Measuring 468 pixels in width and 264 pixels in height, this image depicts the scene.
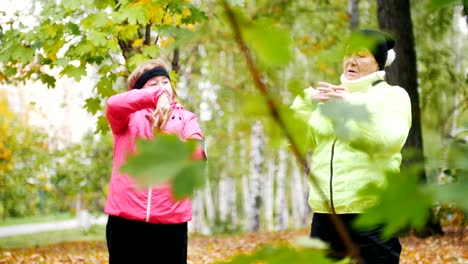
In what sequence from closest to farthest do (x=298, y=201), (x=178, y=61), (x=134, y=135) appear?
(x=134, y=135), (x=178, y=61), (x=298, y=201)

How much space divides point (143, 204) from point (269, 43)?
308 cm

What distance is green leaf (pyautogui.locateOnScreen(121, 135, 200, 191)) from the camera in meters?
0.59

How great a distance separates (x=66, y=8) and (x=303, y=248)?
17.2 ft

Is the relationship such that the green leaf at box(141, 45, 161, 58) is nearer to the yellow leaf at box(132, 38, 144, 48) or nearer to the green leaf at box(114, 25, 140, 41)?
the green leaf at box(114, 25, 140, 41)

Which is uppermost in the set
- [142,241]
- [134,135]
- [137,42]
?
[137,42]

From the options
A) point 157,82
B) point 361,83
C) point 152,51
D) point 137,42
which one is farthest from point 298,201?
→ point 361,83

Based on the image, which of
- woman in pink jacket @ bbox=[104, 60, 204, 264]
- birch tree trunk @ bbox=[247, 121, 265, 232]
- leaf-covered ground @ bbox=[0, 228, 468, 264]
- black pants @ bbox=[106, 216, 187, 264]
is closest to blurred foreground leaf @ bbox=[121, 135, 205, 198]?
woman in pink jacket @ bbox=[104, 60, 204, 264]

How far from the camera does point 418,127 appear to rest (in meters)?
10.1

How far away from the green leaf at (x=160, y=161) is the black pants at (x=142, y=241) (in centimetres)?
319

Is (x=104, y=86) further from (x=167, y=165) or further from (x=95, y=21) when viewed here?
(x=167, y=165)

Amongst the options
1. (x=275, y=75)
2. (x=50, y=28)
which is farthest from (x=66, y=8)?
(x=275, y=75)

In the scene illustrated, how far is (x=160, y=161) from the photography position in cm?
62

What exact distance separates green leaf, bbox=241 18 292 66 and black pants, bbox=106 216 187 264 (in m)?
3.19

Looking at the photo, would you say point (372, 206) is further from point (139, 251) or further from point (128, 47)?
point (128, 47)
